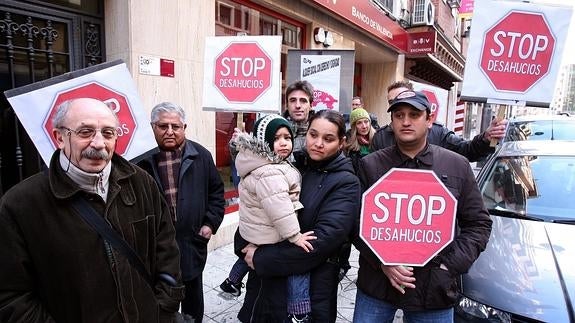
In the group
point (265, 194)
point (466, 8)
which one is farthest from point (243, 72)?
point (466, 8)

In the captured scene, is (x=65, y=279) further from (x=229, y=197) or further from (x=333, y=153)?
(x=229, y=197)

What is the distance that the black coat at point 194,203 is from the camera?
240 centimetres

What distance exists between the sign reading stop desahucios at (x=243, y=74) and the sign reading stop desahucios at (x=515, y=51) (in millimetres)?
1607

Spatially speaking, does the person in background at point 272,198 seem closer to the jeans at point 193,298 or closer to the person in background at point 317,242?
the person in background at point 317,242

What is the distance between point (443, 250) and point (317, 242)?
0.64 meters

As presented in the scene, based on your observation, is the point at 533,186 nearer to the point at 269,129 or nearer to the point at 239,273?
the point at 269,129

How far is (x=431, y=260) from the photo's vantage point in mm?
1782

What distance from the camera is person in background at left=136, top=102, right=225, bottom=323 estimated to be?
2328 millimetres

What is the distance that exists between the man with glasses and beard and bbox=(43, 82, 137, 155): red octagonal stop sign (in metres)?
0.36

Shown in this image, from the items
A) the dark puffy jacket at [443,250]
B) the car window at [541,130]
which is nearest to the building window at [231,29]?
the dark puffy jacket at [443,250]

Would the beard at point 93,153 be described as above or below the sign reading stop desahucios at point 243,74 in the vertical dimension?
below

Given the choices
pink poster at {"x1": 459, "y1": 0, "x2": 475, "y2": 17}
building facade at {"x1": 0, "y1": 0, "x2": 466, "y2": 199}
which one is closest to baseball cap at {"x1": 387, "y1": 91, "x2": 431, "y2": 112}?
building facade at {"x1": 0, "y1": 0, "x2": 466, "y2": 199}

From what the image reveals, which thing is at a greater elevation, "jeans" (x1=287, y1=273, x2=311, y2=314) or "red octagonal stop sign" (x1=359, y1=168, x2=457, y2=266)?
"red octagonal stop sign" (x1=359, y1=168, x2=457, y2=266)

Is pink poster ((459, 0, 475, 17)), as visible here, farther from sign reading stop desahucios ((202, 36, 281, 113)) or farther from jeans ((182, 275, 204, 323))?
jeans ((182, 275, 204, 323))
